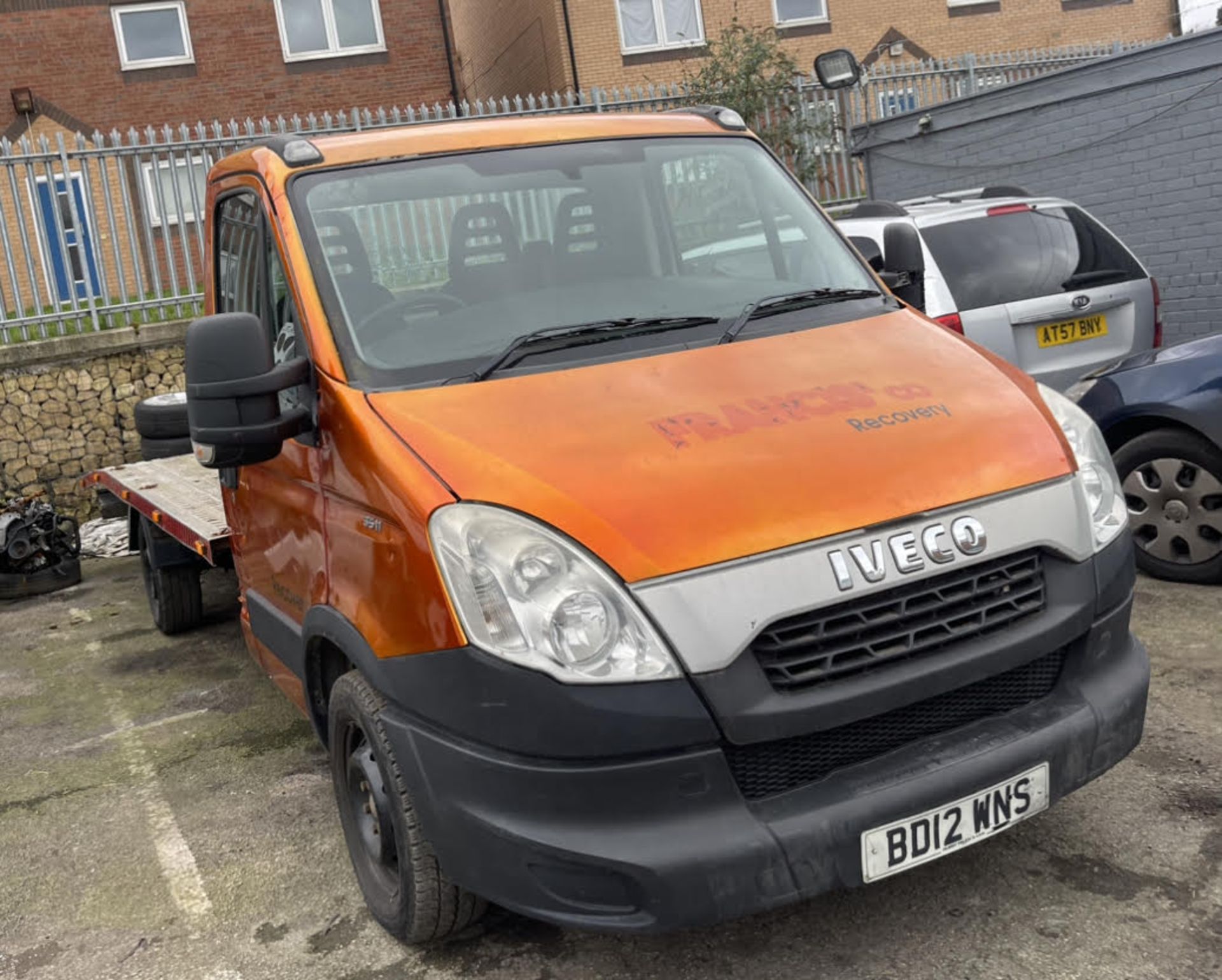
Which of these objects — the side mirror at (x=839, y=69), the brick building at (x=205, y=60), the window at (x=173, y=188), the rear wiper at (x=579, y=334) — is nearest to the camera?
the rear wiper at (x=579, y=334)

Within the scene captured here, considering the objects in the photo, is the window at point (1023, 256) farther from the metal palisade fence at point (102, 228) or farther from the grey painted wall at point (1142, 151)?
the metal palisade fence at point (102, 228)

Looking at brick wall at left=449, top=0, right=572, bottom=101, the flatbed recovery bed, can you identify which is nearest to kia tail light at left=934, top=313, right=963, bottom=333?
the flatbed recovery bed

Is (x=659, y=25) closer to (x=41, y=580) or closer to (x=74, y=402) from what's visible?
(x=74, y=402)

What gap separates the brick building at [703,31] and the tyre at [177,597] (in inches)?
649

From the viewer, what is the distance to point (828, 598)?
2.51m

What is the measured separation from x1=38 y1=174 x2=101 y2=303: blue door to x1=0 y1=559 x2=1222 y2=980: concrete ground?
19.2ft

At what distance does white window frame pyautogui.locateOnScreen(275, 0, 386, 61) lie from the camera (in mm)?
21609

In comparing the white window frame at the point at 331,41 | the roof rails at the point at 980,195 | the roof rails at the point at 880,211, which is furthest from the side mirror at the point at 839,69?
the white window frame at the point at 331,41

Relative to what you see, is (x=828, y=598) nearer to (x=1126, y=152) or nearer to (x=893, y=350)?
(x=893, y=350)

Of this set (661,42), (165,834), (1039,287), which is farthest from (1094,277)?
(661,42)

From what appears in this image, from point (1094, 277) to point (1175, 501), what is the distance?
1.56 meters

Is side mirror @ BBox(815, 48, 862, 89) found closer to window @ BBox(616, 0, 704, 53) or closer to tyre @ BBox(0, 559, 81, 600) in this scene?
tyre @ BBox(0, 559, 81, 600)

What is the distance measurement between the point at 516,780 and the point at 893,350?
1.59m

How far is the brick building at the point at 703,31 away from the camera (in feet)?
70.0
